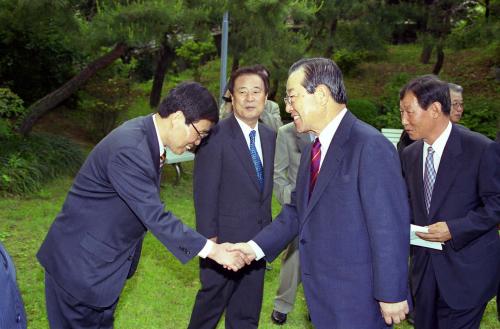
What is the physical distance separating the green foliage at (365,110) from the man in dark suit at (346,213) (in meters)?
11.3

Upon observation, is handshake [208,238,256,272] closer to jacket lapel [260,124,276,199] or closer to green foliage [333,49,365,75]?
jacket lapel [260,124,276,199]

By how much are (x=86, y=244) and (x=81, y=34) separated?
6194mm

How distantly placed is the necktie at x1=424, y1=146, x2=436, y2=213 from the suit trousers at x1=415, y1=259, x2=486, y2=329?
0.39 meters

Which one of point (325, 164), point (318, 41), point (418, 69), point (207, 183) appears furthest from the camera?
point (418, 69)

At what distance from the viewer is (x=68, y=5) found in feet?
27.6

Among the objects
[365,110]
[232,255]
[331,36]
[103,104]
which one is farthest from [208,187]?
[331,36]

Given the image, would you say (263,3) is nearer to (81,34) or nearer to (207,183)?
(81,34)

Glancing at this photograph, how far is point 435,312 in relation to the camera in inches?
155

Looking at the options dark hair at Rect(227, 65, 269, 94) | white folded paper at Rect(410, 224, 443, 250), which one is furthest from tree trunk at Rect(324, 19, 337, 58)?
white folded paper at Rect(410, 224, 443, 250)

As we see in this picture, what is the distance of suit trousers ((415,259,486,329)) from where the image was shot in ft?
12.6

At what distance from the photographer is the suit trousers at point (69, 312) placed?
11.2 ft

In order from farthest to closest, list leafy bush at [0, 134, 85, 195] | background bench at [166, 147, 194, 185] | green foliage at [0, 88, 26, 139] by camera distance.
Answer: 1. green foliage at [0, 88, 26, 139]
2. background bench at [166, 147, 194, 185]
3. leafy bush at [0, 134, 85, 195]

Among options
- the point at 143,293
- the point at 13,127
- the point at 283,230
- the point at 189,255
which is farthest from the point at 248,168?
the point at 13,127

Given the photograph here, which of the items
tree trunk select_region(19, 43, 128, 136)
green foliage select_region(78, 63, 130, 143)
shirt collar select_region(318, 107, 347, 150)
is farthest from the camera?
green foliage select_region(78, 63, 130, 143)
